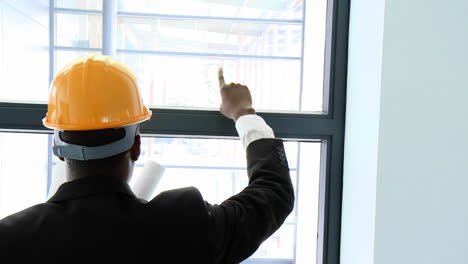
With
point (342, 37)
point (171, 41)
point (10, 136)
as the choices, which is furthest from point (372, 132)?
point (10, 136)

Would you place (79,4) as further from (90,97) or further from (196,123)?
(90,97)

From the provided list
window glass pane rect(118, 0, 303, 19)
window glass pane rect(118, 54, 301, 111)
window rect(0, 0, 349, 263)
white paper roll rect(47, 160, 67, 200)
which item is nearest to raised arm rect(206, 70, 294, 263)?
window rect(0, 0, 349, 263)

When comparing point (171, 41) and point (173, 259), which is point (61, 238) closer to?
point (173, 259)

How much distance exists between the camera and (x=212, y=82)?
1.53 m

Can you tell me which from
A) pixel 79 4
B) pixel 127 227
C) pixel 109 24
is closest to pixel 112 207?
Result: pixel 127 227

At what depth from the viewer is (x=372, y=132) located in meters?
1.02

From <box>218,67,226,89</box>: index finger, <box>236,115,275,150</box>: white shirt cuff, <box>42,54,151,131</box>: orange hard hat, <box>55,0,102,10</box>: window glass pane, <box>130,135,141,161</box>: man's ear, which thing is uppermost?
<box>55,0,102,10</box>: window glass pane

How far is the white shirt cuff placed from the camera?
0.99 metres

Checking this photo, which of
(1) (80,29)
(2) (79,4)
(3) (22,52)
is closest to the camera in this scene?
(3) (22,52)

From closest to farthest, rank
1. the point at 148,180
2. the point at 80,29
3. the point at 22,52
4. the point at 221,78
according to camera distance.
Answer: the point at 148,180, the point at 221,78, the point at 22,52, the point at 80,29

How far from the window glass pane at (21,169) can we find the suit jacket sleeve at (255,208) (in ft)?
3.34

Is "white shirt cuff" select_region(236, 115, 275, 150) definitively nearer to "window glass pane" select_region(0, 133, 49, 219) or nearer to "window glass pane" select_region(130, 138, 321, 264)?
"window glass pane" select_region(130, 138, 321, 264)

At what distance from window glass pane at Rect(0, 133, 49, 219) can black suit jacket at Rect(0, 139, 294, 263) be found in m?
0.91

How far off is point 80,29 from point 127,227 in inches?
62.8
